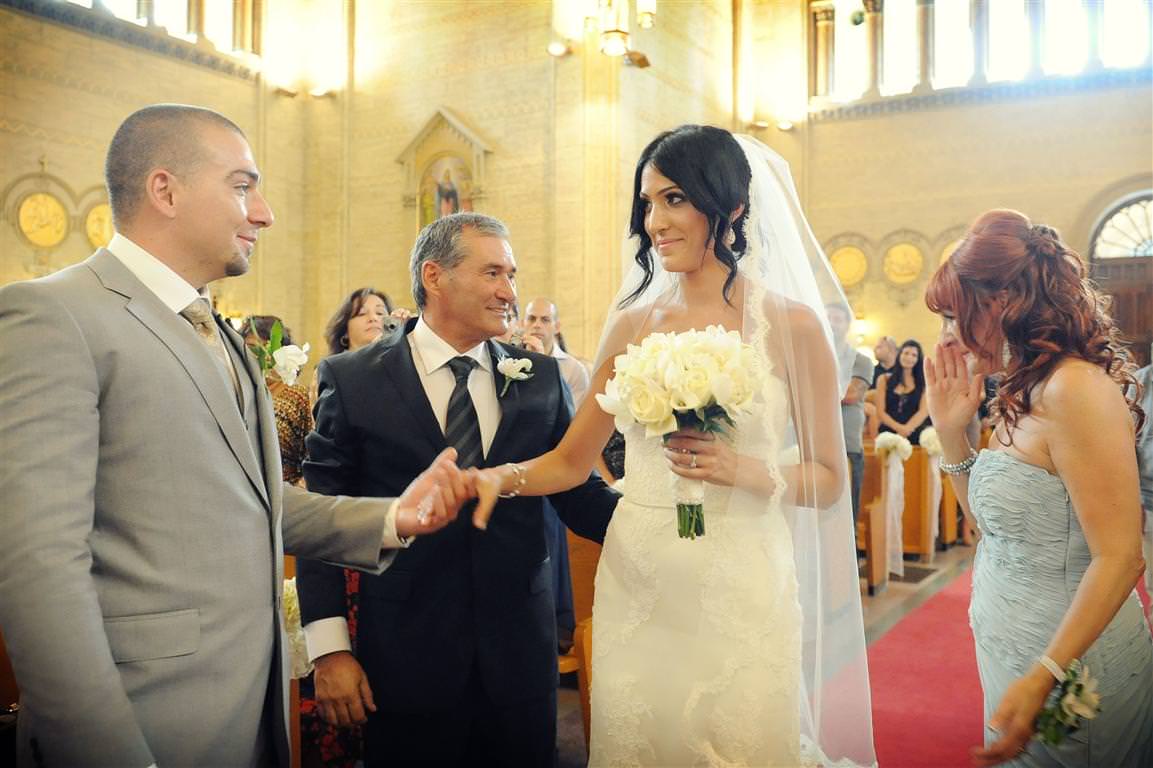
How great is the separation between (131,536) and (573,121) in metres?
13.4

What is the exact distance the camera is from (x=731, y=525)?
2.20 meters

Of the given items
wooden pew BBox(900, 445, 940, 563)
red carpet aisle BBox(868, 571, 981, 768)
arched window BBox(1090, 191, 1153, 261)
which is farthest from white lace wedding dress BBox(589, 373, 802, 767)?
arched window BBox(1090, 191, 1153, 261)

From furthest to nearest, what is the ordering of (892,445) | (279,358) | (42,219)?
(42,219) → (892,445) → (279,358)

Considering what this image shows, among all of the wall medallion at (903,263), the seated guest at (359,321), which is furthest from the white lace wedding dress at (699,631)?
the wall medallion at (903,263)

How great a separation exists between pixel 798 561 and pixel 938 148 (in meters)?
16.1

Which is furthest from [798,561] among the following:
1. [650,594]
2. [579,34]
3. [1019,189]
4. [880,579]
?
[1019,189]

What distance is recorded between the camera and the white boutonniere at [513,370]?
2.48 m

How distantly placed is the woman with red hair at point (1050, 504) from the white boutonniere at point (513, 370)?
1.10 meters

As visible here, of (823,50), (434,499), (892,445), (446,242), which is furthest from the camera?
(823,50)

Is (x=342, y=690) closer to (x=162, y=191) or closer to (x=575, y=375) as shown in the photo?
(x=162, y=191)

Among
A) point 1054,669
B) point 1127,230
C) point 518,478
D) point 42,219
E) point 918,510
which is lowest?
point 918,510

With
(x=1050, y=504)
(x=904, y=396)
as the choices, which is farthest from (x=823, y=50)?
(x=1050, y=504)

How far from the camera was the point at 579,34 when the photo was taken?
47.0ft

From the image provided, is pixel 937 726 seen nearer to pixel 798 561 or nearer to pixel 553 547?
pixel 553 547
